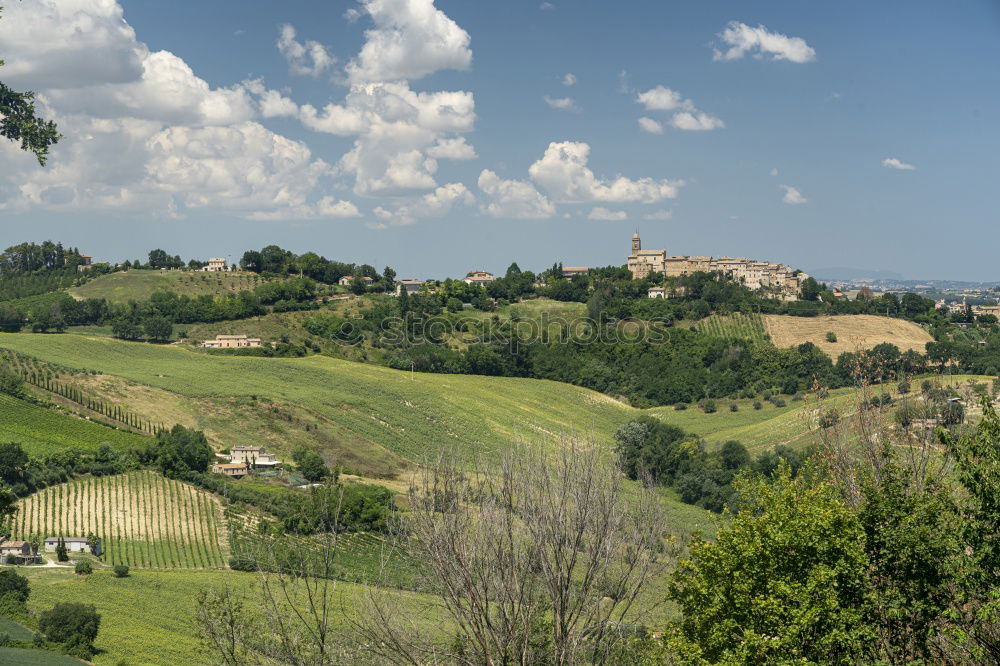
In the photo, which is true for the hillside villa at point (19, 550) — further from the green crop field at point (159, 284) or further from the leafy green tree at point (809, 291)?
the leafy green tree at point (809, 291)

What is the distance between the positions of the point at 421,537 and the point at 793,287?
16602 cm

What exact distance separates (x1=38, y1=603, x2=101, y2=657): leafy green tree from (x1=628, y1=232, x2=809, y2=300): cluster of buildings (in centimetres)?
14191

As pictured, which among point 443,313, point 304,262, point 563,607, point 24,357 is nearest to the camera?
point 563,607

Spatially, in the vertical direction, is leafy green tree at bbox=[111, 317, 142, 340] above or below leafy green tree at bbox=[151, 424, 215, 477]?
above

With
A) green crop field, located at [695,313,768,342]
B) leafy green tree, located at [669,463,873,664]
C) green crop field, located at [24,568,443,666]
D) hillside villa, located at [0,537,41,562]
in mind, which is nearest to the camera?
leafy green tree, located at [669,463,873,664]

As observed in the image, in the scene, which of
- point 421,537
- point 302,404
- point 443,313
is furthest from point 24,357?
point 421,537

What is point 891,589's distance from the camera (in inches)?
632

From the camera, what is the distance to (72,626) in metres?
35.3

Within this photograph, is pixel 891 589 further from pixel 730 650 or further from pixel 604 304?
pixel 604 304

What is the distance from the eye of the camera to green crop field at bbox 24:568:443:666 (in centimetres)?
3538

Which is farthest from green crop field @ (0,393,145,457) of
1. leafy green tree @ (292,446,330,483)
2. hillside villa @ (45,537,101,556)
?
hillside villa @ (45,537,101,556)

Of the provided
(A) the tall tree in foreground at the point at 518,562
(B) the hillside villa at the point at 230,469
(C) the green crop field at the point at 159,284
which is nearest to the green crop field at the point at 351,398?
(B) the hillside villa at the point at 230,469

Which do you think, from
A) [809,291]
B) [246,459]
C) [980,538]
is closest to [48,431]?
[246,459]

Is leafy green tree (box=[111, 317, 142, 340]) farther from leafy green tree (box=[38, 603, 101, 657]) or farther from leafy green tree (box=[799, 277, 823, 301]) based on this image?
leafy green tree (box=[799, 277, 823, 301])
